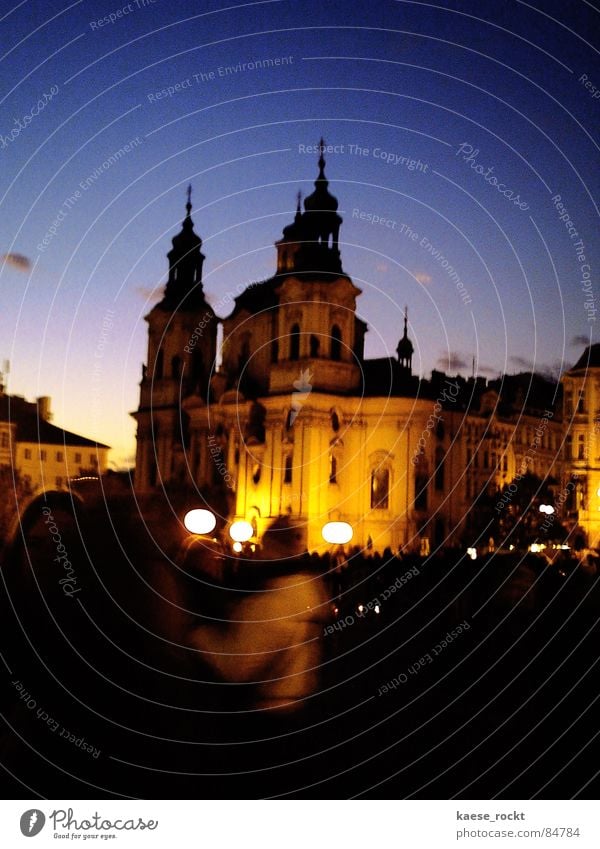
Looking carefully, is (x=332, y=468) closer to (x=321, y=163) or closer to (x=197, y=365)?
(x=197, y=365)

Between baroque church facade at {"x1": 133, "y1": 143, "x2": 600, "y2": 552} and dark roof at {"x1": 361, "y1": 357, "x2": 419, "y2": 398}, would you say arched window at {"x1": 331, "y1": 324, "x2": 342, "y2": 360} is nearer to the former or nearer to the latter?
baroque church facade at {"x1": 133, "y1": 143, "x2": 600, "y2": 552}

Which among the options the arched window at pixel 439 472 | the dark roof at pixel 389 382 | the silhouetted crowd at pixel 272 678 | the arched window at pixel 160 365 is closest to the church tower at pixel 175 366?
the arched window at pixel 160 365

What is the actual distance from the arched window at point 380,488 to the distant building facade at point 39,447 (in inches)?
278

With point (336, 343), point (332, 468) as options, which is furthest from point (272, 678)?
point (336, 343)

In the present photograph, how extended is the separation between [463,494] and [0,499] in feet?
26.0

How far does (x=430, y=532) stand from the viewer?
11.0 metres

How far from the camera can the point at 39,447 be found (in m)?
3.97

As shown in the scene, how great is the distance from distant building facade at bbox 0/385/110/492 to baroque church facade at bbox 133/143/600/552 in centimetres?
489

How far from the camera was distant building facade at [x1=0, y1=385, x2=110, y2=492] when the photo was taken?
12.4 ft

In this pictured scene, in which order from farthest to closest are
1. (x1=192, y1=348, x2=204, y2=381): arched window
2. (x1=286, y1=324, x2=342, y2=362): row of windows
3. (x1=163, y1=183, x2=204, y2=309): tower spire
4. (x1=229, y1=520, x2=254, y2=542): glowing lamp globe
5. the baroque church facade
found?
1. (x1=192, y1=348, x2=204, y2=381): arched window
2. (x1=286, y1=324, x2=342, y2=362): row of windows
3. the baroque church facade
4. (x1=163, y1=183, x2=204, y2=309): tower spire
5. (x1=229, y1=520, x2=254, y2=542): glowing lamp globe

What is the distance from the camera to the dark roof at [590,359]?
4.45 meters

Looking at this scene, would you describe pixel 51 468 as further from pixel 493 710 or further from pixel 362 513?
pixel 362 513

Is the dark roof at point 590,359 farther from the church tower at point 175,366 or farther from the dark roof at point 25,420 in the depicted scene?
the church tower at point 175,366

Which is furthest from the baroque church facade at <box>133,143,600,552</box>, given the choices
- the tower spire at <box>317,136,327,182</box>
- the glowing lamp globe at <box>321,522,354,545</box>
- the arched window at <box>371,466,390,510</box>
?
the glowing lamp globe at <box>321,522,354,545</box>
